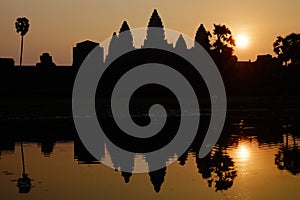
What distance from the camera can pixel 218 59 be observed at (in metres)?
94.2

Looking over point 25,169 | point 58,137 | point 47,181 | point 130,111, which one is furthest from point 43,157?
point 130,111

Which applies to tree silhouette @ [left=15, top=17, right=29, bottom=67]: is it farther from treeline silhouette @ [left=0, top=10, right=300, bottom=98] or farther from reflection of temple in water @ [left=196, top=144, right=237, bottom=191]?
reflection of temple in water @ [left=196, top=144, right=237, bottom=191]

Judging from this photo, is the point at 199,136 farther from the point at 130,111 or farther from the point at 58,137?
the point at 130,111

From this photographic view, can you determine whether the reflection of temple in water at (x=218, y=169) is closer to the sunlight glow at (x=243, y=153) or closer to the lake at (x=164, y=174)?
the lake at (x=164, y=174)

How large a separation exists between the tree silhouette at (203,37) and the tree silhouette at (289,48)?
17880mm

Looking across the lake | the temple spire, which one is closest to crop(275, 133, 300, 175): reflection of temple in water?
the lake

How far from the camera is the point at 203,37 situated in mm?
102938

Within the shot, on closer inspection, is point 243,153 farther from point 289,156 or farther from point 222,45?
point 222,45

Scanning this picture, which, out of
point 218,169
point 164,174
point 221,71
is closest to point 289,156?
point 218,169

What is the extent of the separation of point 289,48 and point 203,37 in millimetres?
19680

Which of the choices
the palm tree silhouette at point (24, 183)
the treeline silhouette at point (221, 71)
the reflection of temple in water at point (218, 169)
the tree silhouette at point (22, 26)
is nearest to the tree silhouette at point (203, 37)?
the treeline silhouette at point (221, 71)

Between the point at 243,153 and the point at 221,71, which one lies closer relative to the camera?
the point at 243,153

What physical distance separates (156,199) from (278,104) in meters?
67.4

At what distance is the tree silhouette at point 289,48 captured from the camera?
110 metres
